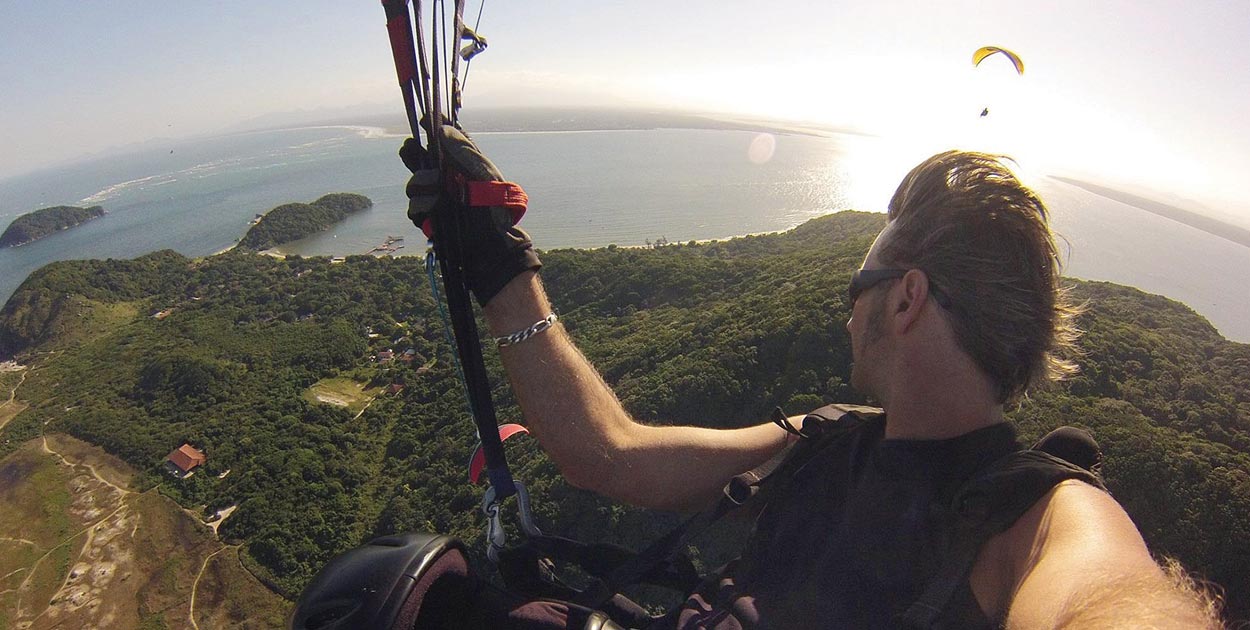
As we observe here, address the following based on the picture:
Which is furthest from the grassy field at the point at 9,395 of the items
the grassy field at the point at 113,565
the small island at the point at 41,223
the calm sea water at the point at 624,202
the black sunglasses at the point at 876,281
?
the small island at the point at 41,223

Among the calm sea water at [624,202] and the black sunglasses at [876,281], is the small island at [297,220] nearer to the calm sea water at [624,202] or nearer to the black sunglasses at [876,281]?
the calm sea water at [624,202]

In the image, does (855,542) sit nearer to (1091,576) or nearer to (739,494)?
(739,494)

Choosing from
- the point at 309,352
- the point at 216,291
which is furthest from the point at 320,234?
the point at 309,352

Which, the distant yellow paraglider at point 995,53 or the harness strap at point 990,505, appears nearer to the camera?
the harness strap at point 990,505

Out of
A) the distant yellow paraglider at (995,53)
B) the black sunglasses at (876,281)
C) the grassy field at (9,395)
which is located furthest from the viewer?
the grassy field at (9,395)

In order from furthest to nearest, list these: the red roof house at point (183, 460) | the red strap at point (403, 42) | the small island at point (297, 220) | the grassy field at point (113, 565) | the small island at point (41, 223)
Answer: the small island at point (41, 223), the small island at point (297, 220), the red roof house at point (183, 460), the grassy field at point (113, 565), the red strap at point (403, 42)
